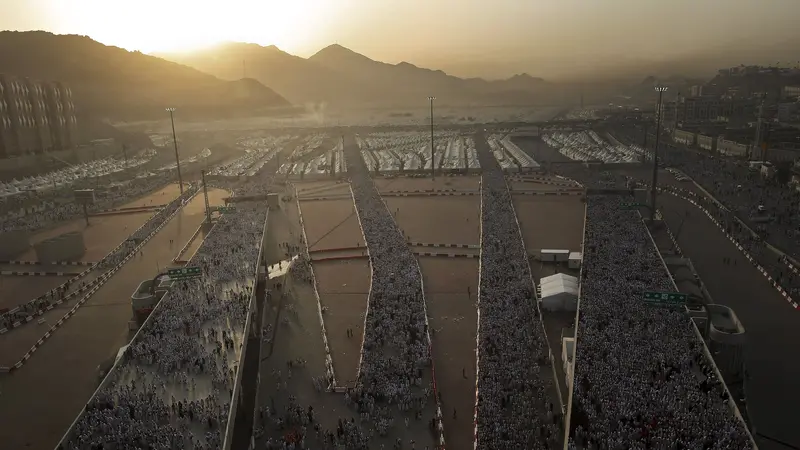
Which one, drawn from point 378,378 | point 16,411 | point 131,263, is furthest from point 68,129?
point 378,378

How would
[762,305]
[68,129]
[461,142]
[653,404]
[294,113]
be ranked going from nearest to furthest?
[653,404] → [762,305] → [68,129] → [461,142] → [294,113]

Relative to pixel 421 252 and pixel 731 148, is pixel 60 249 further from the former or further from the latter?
pixel 731 148

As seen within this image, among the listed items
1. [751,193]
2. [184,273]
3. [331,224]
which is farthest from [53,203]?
[751,193]

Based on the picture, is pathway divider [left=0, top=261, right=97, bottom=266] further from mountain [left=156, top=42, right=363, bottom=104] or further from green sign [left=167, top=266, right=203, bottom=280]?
mountain [left=156, top=42, right=363, bottom=104]

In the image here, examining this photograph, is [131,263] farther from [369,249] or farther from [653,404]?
[653,404]

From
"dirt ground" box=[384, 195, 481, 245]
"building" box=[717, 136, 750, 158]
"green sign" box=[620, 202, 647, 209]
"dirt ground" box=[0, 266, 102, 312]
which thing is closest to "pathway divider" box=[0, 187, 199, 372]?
"dirt ground" box=[0, 266, 102, 312]
